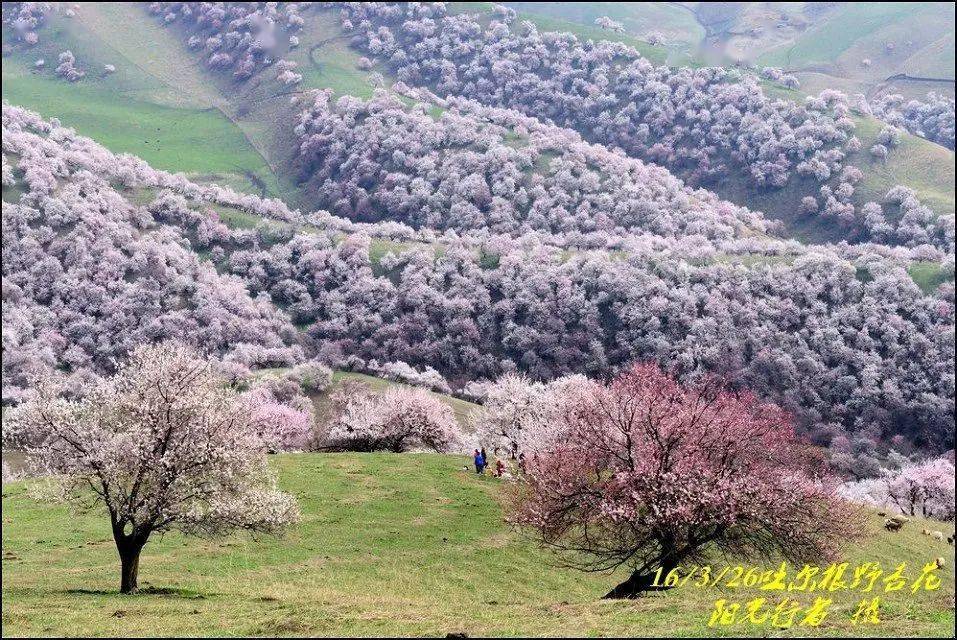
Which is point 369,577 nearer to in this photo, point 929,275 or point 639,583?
point 639,583

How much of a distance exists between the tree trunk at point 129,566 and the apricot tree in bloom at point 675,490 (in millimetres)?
15990

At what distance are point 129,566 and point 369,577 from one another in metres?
11.6

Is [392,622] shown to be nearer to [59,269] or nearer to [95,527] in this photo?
[95,527]

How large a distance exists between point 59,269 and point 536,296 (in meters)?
90.7

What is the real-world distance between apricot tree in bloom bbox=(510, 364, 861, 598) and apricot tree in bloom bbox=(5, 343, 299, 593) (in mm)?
12092

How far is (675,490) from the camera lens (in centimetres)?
2825

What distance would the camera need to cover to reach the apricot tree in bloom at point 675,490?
28.3 metres

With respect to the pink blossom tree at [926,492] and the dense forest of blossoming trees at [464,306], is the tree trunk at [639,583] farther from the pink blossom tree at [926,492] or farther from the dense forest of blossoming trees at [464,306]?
the dense forest of blossoming trees at [464,306]

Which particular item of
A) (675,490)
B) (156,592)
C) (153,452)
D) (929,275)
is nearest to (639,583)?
(675,490)

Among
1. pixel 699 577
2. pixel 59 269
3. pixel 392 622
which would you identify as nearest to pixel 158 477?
pixel 392 622

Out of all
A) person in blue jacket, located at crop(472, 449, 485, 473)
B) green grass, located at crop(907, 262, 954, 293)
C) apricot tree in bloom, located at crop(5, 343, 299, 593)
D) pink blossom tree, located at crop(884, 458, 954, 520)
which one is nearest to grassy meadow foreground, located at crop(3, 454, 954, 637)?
person in blue jacket, located at crop(472, 449, 485, 473)

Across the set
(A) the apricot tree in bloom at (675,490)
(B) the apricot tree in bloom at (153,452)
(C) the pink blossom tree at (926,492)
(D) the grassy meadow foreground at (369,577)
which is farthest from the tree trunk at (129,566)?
(C) the pink blossom tree at (926,492)

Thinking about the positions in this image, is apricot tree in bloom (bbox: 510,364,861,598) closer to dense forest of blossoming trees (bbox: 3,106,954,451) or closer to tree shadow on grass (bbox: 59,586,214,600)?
tree shadow on grass (bbox: 59,586,214,600)

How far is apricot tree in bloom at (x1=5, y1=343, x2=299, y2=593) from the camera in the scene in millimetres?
28156
